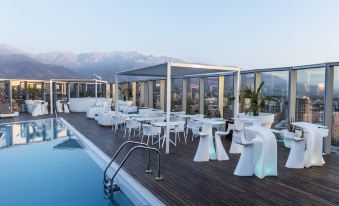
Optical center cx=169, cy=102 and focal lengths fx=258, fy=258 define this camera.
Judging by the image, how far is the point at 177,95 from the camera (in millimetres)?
13547

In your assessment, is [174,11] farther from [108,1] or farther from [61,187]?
[61,187]

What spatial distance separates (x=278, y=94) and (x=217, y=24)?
9.08 meters

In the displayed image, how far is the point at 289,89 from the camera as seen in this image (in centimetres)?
771

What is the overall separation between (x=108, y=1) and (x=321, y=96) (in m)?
15.4

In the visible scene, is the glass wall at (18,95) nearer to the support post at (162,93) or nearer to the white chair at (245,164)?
the support post at (162,93)

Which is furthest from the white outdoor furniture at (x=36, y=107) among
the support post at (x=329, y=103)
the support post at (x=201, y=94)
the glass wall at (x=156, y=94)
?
the support post at (x=329, y=103)

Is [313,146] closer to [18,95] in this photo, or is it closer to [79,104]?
[79,104]

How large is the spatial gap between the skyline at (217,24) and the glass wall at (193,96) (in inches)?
90.8

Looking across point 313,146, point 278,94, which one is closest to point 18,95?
point 278,94

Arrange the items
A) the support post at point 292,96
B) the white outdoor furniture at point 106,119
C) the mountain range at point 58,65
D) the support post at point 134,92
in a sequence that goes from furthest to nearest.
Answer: the mountain range at point 58,65 < the support post at point 134,92 < the white outdoor furniture at point 106,119 < the support post at point 292,96

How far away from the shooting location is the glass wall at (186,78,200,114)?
12280 millimetres

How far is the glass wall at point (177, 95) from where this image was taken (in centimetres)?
1340

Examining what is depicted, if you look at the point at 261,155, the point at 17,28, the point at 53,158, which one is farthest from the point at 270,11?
the point at 17,28

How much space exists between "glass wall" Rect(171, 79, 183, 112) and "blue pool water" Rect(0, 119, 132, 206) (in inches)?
223
